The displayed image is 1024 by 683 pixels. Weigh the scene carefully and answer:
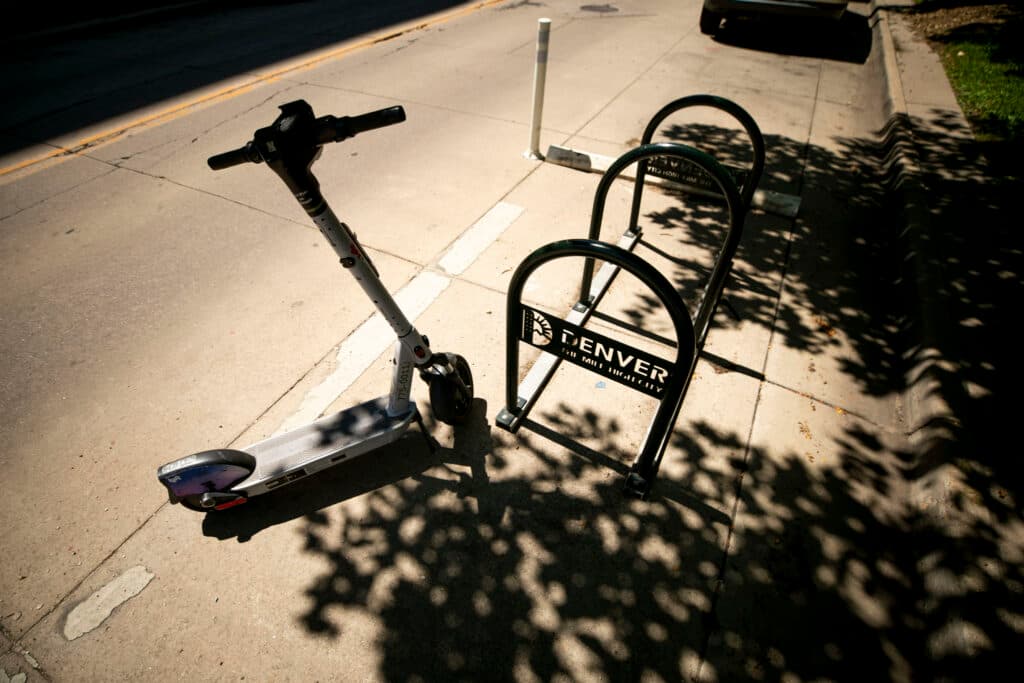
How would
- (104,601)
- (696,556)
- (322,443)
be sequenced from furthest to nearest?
1. (322,443)
2. (696,556)
3. (104,601)

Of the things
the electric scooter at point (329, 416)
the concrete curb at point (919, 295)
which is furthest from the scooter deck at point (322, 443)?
the concrete curb at point (919, 295)

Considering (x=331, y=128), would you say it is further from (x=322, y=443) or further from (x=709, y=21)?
(x=709, y=21)

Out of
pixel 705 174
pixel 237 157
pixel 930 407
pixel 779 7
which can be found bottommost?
pixel 930 407

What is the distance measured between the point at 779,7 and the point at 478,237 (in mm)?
8424

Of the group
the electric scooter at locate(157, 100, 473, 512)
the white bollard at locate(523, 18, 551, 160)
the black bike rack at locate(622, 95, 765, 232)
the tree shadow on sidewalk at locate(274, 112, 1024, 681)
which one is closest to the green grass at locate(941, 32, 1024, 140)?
the black bike rack at locate(622, 95, 765, 232)

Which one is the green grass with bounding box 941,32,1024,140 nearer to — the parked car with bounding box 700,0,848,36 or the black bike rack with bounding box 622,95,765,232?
the parked car with bounding box 700,0,848,36

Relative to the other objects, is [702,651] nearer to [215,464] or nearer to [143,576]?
[215,464]

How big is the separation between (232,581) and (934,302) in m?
5.22

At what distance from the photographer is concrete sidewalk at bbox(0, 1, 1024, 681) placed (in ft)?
7.69

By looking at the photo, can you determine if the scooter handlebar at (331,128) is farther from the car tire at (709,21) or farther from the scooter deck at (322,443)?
the car tire at (709,21)

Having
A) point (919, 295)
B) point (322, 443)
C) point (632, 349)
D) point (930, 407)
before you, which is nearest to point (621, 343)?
point (632, 349)

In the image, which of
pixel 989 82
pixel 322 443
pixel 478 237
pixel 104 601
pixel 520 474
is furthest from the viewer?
pixel 989 82

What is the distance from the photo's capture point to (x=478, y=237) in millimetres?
4828

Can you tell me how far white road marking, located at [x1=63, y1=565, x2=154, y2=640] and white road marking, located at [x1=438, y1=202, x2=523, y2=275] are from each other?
2950 millimetres
